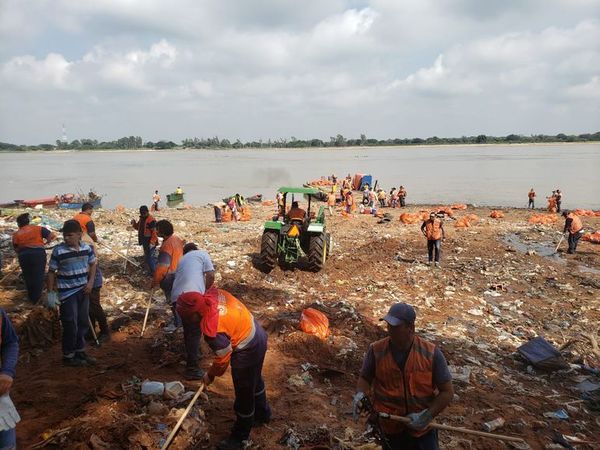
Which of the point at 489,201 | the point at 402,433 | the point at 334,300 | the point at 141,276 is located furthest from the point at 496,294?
the point at 489,201

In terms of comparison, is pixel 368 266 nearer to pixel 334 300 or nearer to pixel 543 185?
pixel 334 300

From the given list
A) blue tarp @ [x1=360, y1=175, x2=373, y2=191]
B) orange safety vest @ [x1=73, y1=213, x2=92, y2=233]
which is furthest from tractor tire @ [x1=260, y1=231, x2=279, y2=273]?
blue tarp @ [x1=360, y1=175, x2=373, y2=191]

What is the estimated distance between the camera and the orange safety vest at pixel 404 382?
2512 mm

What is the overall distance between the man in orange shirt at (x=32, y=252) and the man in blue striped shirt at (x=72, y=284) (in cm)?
215

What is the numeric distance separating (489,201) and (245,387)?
2427 centimetres

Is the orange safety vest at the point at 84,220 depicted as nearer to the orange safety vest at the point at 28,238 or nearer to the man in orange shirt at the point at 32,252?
the man in orange shirt at the point at 32,252

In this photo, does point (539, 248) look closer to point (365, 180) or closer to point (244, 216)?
point (244, 216)

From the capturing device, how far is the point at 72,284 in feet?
14.0

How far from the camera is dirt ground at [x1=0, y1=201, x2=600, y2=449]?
3477mm

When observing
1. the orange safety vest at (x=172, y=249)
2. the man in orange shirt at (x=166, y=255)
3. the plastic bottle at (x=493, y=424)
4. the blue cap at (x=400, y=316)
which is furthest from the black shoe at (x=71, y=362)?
the plastic bottle at (x=493, y=424)

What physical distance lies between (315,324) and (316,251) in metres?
3.28

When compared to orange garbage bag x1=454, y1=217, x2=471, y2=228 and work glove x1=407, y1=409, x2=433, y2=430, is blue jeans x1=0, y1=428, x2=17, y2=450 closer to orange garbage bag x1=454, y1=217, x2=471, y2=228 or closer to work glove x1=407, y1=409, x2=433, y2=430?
work glove x1=407, y1=409, x2=433, y2=430

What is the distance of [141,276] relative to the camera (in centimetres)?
798

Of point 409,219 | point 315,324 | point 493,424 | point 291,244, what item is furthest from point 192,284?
point 409,219
